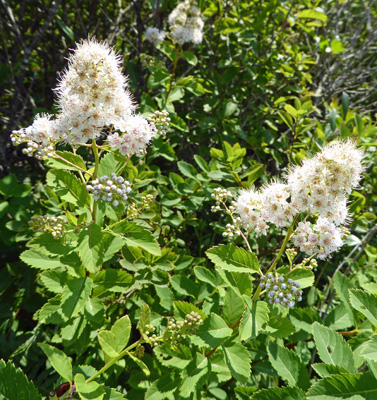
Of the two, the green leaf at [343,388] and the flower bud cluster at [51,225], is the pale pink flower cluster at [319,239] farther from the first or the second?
the flower bud cluster at [51,225]

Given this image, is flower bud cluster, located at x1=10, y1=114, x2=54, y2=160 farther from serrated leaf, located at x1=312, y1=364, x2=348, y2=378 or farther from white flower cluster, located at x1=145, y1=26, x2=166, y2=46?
white flower cluster, located at x1=145, y1=26, x2=166, y2=46

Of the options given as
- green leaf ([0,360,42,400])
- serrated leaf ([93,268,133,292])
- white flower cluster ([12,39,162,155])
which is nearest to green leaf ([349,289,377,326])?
serrated leaf ([93,268,133,292])

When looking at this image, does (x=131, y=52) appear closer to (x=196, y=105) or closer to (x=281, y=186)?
(x=196, y=105)

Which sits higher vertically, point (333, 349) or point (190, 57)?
point (190, 57)

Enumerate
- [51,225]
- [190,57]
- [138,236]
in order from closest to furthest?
[138,236] → [51,225] → [190,57]

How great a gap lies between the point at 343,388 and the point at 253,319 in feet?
1.14

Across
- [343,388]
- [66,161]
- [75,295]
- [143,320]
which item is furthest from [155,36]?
[343,388]

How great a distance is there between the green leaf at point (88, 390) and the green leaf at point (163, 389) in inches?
10.3

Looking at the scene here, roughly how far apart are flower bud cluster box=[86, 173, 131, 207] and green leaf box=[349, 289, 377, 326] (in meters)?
0.98

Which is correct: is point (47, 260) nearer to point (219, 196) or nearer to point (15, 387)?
point (15, 387)

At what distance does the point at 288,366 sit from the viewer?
1309mm

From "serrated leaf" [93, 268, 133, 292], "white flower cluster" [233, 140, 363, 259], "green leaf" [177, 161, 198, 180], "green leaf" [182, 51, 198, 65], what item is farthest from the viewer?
"green leaf" [182, 51, 198, 65]

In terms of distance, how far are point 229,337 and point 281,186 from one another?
68 centimetres

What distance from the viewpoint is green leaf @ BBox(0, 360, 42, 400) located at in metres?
1.06
